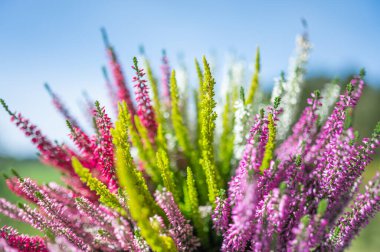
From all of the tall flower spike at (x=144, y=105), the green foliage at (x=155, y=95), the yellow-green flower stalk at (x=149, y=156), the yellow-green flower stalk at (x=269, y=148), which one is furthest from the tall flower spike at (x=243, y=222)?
the green foliage at (x=155, y=95)

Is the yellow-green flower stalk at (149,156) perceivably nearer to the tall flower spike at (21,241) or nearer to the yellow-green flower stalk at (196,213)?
the yellow-green flower stalk at (196,213)

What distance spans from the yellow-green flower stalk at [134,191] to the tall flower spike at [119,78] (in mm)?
440

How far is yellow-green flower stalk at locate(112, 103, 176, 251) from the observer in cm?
80

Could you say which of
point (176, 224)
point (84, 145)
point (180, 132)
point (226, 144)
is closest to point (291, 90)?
point (226, 144)

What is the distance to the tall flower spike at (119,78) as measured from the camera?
5.07 ft

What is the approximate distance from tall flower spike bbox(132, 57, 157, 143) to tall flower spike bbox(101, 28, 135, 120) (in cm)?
15

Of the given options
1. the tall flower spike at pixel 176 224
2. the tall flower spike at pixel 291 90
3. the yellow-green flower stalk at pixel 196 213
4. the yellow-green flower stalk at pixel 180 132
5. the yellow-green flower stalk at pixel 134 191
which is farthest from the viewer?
the tall flower spike at pixel 291 90

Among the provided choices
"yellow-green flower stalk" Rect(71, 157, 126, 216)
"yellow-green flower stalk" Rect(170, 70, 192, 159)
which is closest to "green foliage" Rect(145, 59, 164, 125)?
"yellow-green flower stalk" Rect(170, 70, 192, 159)

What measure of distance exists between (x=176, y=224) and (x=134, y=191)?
36cm

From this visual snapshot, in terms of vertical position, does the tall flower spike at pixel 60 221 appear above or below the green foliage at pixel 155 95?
below

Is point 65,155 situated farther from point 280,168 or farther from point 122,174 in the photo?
point 280,168

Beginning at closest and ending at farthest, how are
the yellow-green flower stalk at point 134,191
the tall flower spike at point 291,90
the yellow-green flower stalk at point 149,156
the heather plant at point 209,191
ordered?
the yellow-green flower stalk at point 134,191 < the heather plant at point 209,191 < the yellow-green flower stalk at point 149,156 < the tall flower spike at point 291,90

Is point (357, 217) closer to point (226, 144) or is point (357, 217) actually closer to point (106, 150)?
point (226, 144)

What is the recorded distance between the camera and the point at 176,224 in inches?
44.1
